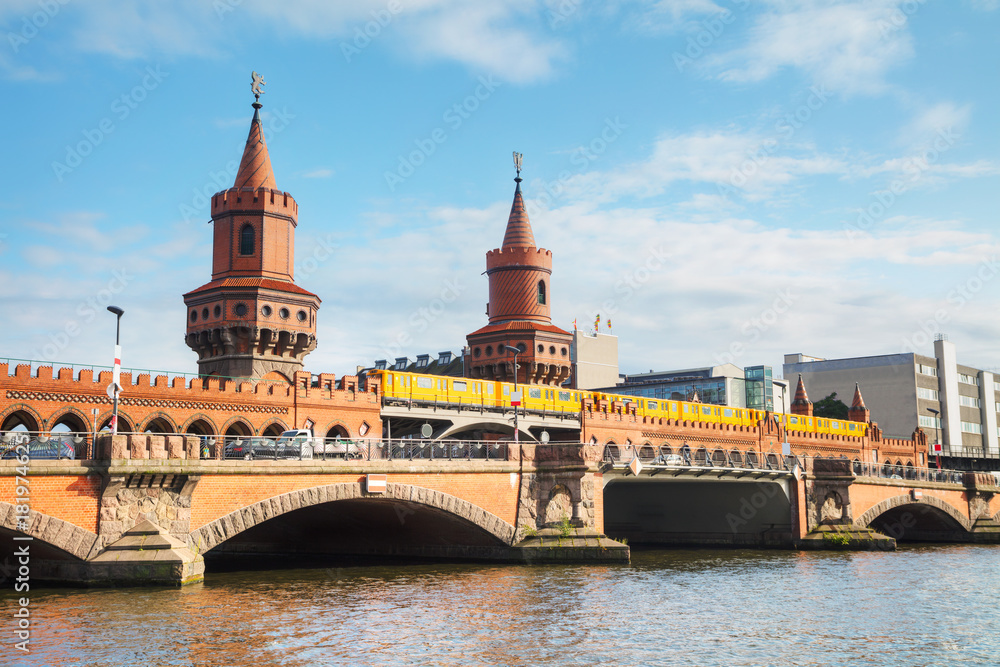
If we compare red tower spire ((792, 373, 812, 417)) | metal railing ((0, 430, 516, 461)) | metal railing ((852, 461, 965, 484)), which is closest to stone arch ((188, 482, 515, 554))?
metal railing ((0, 430, 516, 461))

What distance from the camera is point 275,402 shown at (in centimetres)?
5491

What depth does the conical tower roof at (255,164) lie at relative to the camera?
209 feet

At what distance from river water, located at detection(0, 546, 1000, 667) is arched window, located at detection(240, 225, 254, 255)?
2807 cm

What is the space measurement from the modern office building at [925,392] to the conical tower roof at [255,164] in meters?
87.8

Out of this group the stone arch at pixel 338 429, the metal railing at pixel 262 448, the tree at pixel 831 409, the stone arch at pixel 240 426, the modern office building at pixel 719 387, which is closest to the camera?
the metal railing at pixel 262 448

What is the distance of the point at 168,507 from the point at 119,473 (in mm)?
1970

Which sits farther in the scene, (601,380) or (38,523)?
(601,380)

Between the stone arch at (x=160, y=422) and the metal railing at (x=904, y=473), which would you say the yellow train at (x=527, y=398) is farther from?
the metal railing at (x=904, y=473)

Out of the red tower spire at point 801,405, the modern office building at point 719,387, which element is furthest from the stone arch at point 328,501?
the modern office building at point 719,387

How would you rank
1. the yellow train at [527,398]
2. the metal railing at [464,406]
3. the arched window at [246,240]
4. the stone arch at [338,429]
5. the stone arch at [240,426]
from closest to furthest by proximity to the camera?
Answer: the stone arch at [240,426] → the stone arch at [338,429] → the metal railing at [464,406] → the yellow train at [527,398] → the arched window at [246,240]

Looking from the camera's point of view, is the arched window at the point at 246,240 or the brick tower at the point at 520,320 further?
the brick tower at the point at 520,320

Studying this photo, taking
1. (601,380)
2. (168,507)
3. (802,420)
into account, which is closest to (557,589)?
(168,507)

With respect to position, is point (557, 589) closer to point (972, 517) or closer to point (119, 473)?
point (119, 473)

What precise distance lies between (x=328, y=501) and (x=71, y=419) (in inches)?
772
